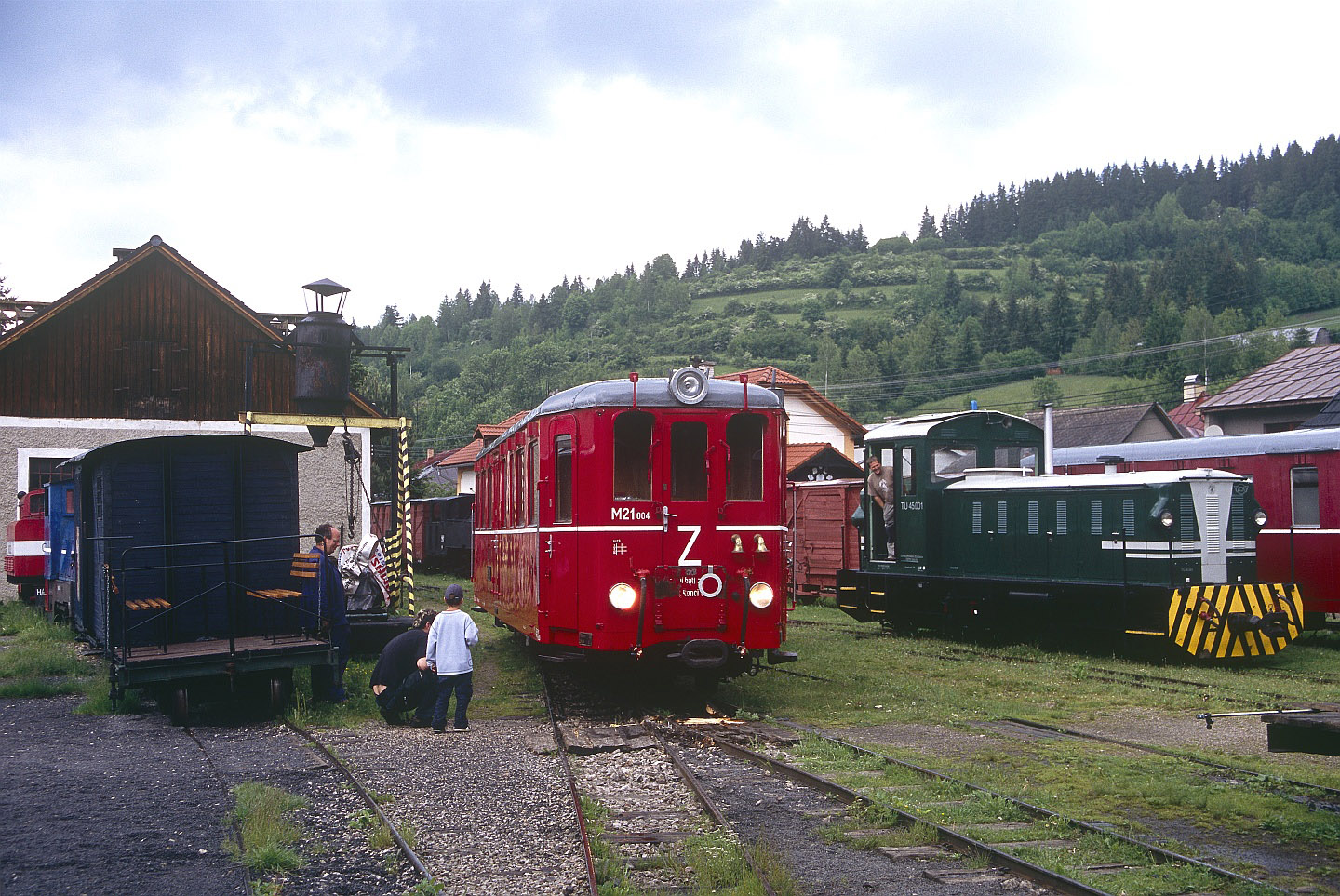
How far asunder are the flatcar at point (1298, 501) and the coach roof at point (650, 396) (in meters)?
10.4

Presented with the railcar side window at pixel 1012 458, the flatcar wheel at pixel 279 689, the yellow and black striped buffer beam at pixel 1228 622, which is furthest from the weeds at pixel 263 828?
the railcar side window at pixel 1012 458

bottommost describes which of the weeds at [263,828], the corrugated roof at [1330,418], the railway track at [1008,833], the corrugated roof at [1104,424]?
the railway track at [1008,833]

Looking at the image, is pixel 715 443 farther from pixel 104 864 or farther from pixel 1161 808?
pixel 104 864

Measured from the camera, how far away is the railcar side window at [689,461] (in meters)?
11.1

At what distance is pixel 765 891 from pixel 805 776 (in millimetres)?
2783

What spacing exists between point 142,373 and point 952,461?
16728mm

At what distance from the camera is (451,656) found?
426 inches

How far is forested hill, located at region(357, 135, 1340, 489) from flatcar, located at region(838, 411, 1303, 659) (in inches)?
1449

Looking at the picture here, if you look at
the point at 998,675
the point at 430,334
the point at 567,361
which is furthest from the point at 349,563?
the point at 430,334

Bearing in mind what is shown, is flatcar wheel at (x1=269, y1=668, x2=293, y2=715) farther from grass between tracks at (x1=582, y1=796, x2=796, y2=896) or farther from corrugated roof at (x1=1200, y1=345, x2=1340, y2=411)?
corrugated roof at (x1=1200, y1=345, x2=1340, y2=411)

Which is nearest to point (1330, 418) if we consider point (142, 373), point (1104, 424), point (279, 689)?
point (279, 689)

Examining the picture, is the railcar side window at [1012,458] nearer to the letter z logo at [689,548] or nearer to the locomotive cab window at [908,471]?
the locomotive cab window at [908,471]

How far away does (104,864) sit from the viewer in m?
6.43

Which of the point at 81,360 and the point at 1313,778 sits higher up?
the point at 81,360
